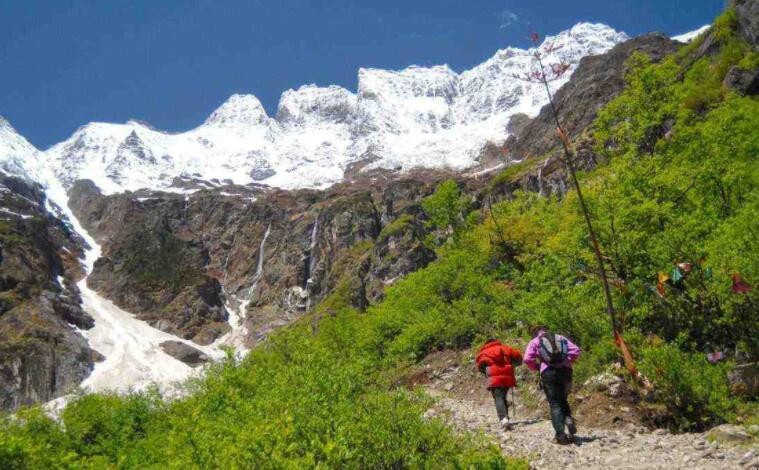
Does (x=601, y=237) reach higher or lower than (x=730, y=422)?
higher

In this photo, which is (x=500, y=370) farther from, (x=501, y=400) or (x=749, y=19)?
(x=749, y=19)

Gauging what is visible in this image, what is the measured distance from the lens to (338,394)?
37.2 feet

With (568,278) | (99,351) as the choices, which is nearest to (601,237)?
(568,278)

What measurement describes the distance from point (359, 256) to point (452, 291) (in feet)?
512

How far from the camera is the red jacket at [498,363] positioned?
13914 mm

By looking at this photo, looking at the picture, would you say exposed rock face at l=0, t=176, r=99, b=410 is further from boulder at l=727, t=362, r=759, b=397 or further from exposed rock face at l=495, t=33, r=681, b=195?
boulder at l=727, t=362, r=759, b=397

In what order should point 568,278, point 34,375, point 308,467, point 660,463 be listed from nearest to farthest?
point 308,467 < point 660,463 < point 568,278 < point 34,375

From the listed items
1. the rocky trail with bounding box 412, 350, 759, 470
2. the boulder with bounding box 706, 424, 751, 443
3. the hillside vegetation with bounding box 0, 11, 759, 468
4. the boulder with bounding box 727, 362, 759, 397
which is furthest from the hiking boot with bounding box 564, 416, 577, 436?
the boulder with bounding box 727, 362, 759, 397

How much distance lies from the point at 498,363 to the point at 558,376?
2368 millimetres

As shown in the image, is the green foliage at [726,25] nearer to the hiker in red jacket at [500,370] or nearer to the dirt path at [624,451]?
the hiker in red jacket at [500,370]

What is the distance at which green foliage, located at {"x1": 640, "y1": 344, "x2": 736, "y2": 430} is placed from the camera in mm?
12031

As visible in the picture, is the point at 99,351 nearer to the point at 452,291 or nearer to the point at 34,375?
the point at 34,375

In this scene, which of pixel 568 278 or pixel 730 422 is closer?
pixel 730 422

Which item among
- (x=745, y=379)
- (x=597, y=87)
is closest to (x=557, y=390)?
(x=745, y=379)
